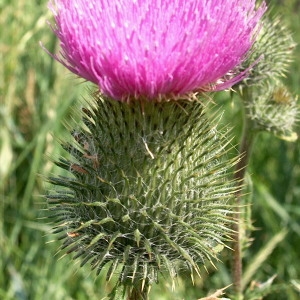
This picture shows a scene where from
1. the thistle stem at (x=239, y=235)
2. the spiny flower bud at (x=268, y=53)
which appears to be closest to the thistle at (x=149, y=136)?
the thistle stem at (x=239, y=235)

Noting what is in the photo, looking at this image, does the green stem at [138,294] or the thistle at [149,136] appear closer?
the thistle at [149,136]

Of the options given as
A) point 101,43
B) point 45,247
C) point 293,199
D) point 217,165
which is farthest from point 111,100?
point 293,199

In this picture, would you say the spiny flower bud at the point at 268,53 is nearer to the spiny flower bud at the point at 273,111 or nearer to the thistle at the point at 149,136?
the spiny flower bud at the point at 273,111

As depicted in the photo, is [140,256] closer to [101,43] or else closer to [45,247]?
[101,43]

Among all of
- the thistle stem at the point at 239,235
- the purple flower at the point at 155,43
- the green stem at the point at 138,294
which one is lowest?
the green stem at the point at 138,294

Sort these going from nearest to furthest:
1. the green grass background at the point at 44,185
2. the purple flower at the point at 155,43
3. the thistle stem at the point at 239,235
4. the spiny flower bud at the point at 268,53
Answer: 1. the purple flower at the point at 155,43
2. the thistle stem at the point at 239,235
3. the spiny flower bud at the point at 268,53
4. the green grass background at the point at 44,185

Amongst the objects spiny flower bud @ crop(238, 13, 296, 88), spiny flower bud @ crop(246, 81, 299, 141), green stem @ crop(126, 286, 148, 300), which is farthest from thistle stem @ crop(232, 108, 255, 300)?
green stem @ crop(126, 286, 148, 300)

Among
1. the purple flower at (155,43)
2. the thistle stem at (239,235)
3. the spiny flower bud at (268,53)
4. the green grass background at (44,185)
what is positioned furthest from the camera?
the green grass background at (44,185)

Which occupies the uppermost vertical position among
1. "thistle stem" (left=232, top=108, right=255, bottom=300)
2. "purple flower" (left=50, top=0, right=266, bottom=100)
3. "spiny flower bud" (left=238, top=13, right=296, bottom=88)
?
"spiny flower bud" (left=238, top=13, right=296, bottom=88)

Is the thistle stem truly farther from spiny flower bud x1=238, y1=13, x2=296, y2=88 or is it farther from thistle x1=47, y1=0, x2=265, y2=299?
thistle x1=47, y1=0, x2=265, y2=299
